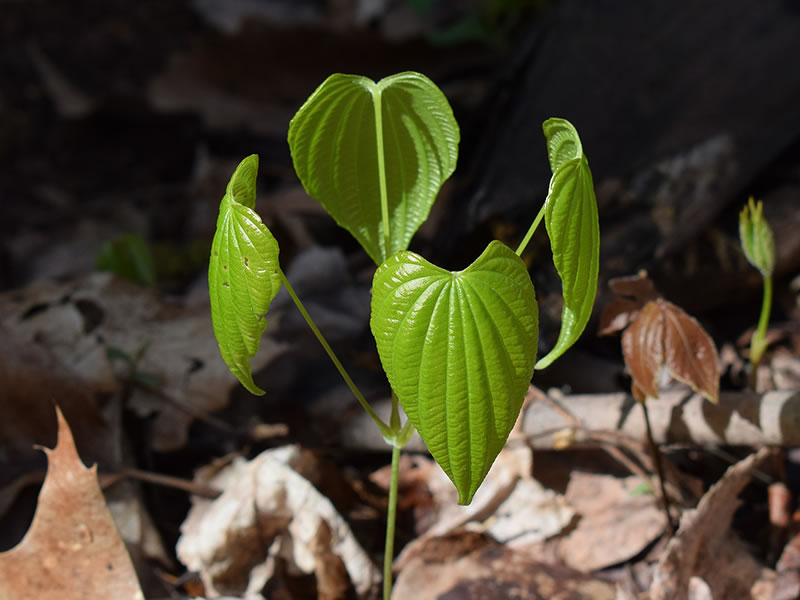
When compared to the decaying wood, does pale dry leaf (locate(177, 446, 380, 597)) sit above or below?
below

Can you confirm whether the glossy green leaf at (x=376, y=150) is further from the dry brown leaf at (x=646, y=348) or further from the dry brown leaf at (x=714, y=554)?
the dry brown leaf at (x=714, y=554)

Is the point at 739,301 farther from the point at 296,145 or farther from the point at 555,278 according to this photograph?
the point at 296,145

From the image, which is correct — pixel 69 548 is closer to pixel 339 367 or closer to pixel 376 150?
pixel 339 367

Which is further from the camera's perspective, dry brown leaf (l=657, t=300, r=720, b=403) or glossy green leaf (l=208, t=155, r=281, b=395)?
dry brown leaf (l=657, t=300, r=720, b=403)

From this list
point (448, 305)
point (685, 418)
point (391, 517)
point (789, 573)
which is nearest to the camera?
point (448, 305)

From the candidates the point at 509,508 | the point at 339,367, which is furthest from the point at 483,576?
the point at 339,367

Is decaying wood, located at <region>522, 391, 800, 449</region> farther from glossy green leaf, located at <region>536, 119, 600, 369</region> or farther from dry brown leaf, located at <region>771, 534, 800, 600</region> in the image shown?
glossy green leaf, located at <region>536, 119, 600, 369</region>

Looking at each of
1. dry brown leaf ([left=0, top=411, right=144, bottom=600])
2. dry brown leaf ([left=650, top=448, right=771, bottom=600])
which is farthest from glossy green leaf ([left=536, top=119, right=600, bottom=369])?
dry brown leaf ([left=0, top=411, right=144, bottom=600])
